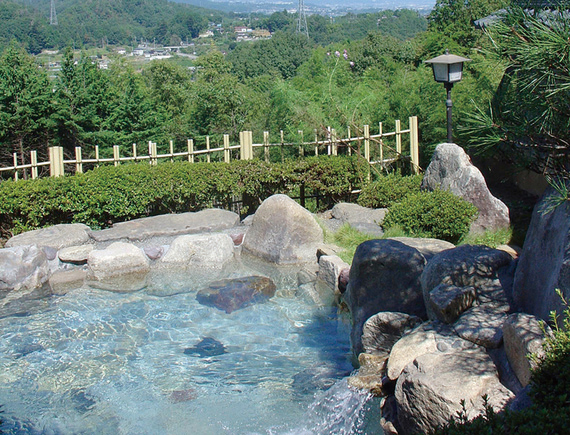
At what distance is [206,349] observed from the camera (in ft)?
22.9

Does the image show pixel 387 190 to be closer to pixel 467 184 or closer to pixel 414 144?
pixel 414 144

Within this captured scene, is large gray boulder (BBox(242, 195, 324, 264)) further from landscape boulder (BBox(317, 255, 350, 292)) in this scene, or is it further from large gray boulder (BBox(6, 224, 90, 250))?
large gray boulder (BBox(6, 224, 90, 250))

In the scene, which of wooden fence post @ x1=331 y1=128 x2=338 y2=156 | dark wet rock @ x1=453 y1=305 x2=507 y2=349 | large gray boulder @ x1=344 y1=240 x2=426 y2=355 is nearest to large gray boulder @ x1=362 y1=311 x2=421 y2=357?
large gray boulder @ x1=344 y1=240 x2=426 y2=355

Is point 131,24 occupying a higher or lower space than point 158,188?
higher

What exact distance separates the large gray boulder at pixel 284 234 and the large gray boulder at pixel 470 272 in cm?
369

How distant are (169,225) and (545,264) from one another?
6.64 meters

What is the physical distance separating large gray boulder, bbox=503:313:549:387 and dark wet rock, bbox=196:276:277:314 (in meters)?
4.14

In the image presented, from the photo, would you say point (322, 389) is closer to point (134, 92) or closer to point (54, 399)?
point (54, 399)

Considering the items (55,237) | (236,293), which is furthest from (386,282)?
(55,237)

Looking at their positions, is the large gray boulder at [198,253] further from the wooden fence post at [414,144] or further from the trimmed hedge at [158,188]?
the wooden fence post at [414,144]

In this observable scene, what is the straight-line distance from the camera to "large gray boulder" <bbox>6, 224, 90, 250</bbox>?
9500 mm

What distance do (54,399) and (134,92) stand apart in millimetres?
15475

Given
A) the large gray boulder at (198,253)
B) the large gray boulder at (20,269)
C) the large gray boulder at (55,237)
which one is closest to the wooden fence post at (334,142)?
the large gray boulder at (198,253)

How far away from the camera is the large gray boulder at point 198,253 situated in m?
9.50
